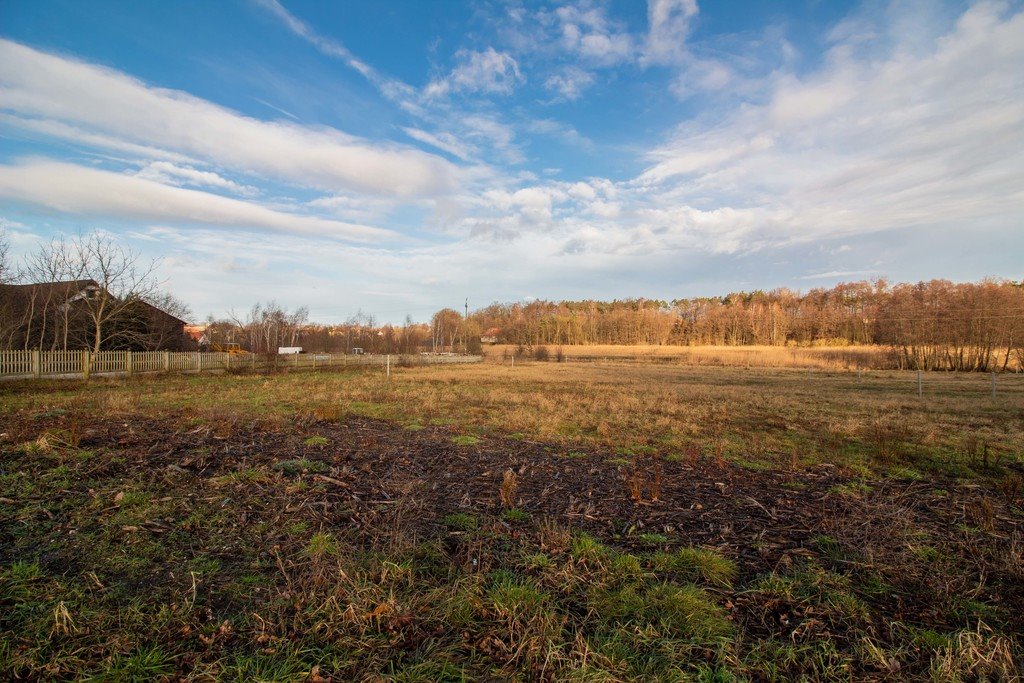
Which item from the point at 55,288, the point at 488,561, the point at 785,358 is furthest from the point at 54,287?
the point at 785,358

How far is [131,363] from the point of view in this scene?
23.1 metres

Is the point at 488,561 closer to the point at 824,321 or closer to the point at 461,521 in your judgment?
the point at 461,521

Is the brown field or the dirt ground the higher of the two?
the brown field

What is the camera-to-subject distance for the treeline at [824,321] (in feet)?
124

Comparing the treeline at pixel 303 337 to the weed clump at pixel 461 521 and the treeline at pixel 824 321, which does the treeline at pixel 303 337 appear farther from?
the weed clump at pixel 461 521

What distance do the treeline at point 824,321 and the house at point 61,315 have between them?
5459 centimetres

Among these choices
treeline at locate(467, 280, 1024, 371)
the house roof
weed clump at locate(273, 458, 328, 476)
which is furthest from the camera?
treeline at locate(467, 280, 1024, 371)

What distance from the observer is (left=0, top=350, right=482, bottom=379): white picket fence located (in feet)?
61.1

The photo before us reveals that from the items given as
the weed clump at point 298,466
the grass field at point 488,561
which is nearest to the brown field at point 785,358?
the grass field at point 488,561

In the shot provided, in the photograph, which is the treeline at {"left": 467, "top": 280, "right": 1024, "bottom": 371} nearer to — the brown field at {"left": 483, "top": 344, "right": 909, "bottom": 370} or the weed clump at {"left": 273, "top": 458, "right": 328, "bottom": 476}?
the brown field at {"left": 483, "top": 344, "right": 909, "bottom": 370}

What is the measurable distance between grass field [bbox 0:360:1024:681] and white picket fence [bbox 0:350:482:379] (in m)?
15.1

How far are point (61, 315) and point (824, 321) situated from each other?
87.5m

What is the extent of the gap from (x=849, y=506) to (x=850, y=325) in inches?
3247

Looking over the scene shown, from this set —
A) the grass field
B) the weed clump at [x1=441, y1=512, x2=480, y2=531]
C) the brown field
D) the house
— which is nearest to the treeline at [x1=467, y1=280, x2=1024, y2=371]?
the brown field
